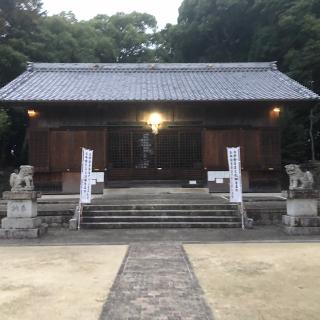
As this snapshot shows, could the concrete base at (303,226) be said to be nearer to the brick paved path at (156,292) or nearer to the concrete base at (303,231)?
the concrete base at (303,231)

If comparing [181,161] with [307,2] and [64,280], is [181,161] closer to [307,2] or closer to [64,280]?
[64,280]

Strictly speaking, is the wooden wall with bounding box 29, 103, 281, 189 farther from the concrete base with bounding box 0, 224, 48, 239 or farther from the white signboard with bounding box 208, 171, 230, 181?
the concrete base with bounding box 0, 224, 48, 239

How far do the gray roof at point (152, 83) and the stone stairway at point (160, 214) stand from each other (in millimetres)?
5267

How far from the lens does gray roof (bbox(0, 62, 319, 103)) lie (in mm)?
16859

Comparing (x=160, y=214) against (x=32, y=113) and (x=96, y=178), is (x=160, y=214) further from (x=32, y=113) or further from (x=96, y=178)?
(x=32, y=113)

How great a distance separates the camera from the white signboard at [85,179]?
483 inches

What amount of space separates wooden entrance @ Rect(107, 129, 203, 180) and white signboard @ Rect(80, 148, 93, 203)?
190 inches

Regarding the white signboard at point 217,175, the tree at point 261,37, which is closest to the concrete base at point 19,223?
the white signboard at point 217,175

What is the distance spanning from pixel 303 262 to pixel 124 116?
1178cm

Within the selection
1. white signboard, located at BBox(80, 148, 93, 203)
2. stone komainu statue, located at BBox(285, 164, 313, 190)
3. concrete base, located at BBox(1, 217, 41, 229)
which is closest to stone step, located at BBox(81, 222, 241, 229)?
white signboard, located at BBox(80, 148, 93, 203)

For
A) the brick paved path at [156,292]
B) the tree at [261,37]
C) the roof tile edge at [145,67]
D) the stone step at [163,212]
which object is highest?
the tree at [261,37]

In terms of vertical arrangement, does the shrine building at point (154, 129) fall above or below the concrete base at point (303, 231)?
above

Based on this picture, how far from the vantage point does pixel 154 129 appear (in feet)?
57.9

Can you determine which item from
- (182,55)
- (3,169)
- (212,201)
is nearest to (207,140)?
(212,201)
